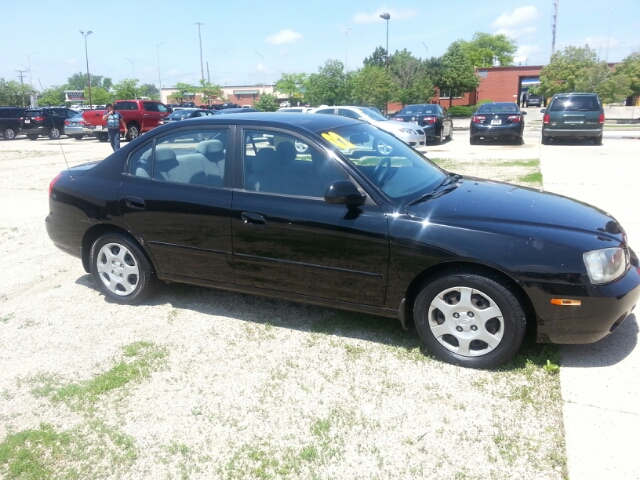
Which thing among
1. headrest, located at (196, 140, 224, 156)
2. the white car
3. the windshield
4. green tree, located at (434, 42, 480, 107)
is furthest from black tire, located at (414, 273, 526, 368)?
green tree, located at (434, 42, 480, 107)

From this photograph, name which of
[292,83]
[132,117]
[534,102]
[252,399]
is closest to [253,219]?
[252,399]

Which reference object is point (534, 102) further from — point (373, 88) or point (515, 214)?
point (515, 214)

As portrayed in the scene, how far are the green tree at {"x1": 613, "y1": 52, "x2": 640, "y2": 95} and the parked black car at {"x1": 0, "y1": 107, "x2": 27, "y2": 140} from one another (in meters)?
35.6

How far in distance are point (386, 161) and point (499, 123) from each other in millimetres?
15709

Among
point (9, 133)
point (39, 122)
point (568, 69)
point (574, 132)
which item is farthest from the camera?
point (568, 69)

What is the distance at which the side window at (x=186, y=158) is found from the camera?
4.27 m

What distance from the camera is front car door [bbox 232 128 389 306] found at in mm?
3703

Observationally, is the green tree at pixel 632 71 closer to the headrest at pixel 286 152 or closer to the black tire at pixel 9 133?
the black tire at pixel 9 133

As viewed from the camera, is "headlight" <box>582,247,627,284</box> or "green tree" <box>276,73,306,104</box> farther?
"green tree" <box>276,73,306,104</box>

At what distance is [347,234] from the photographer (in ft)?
12.2

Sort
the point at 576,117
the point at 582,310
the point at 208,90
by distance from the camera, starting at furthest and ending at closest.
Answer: the point at 208,90
the point at 576,117
the point at 582,310

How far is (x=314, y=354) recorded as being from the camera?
3838mm

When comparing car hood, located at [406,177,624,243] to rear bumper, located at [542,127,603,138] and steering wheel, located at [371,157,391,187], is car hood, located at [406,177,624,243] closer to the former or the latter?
steering wheel, located at [371,157,391,187]

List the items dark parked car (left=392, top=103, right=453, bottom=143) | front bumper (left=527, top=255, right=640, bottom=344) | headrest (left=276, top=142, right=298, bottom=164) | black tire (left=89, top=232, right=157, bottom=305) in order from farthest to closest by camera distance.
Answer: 1. dark parked car (left=392, top=103, right=453, bottom=143)
2. black tire (left=89, top=232, right=157, bottom=305)
3. headrest (left=276, top=142, right=298, bottom=164)
4. front bumper (left=527, top=255, right=640, bottom=344)
